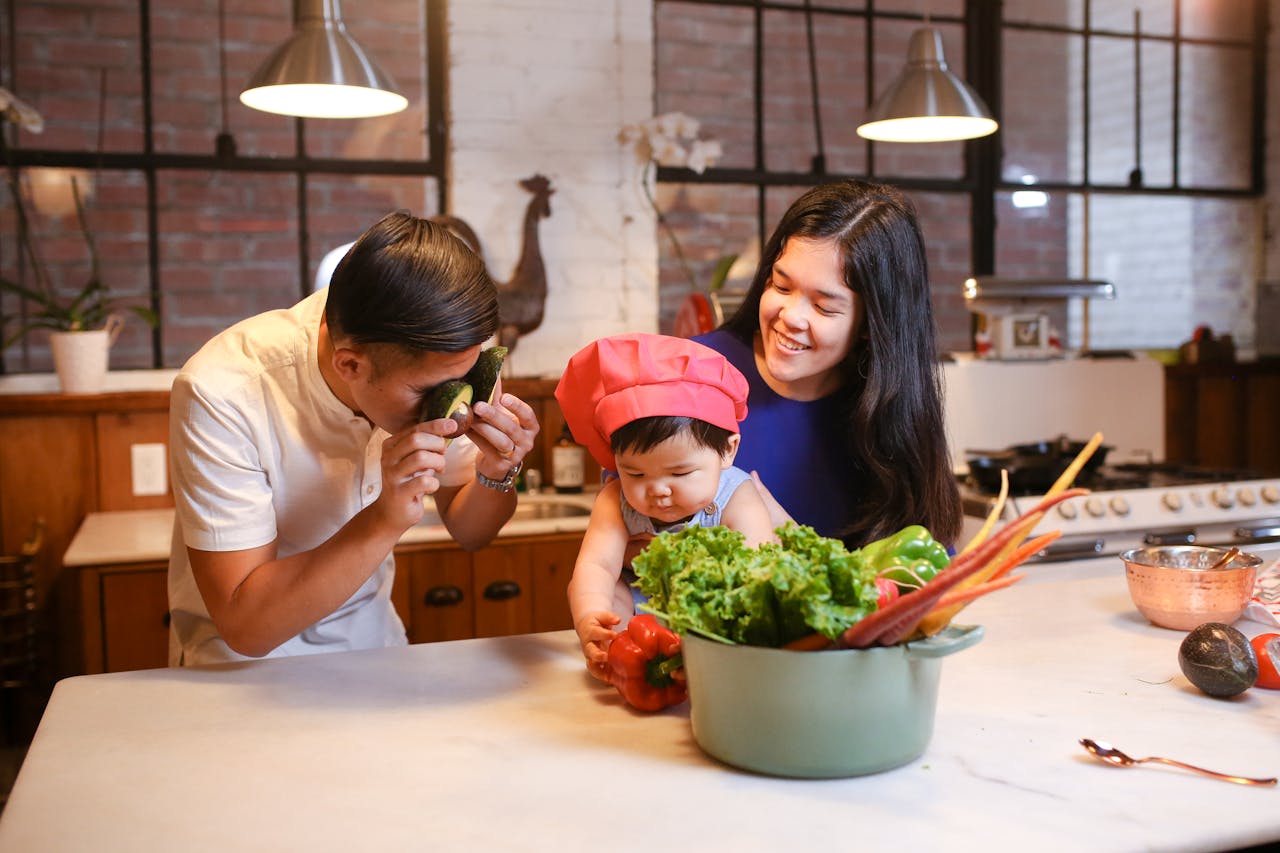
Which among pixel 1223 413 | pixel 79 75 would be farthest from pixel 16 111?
pixel 1223 413

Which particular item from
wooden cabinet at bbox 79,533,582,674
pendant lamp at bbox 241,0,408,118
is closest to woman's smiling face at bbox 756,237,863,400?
pendant lamp at bbox 241,0,408,118

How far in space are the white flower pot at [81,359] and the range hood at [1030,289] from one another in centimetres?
275

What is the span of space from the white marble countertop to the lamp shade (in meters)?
1.42

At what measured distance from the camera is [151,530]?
3133 mm

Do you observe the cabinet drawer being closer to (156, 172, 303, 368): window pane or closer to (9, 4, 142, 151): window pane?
(156, 172, 303, 368): window pane

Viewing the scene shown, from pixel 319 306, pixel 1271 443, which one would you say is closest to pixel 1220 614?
pixel 319 306

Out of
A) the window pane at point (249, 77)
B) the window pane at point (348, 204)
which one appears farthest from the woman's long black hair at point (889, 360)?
the window pane at point (249, 77)

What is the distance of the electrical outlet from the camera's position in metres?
3.44

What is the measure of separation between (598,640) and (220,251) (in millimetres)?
2674

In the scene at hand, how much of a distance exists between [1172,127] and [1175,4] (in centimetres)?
52

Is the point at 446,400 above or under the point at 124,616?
above

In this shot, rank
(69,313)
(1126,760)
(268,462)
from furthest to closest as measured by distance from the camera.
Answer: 1. (69,313)
2. (268,462)
3. (1126,760)

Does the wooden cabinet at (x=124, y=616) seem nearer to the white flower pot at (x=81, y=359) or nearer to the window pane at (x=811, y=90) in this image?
the white flower pot at (x=81, y=359)

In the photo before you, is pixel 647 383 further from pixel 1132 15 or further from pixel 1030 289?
pixel 1132 15
